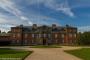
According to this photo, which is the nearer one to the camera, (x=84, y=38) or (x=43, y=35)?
(x=84, y=38)

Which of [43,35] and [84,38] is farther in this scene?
[43,35]

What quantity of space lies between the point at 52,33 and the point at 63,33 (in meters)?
4.11

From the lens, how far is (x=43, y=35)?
93.7 meters

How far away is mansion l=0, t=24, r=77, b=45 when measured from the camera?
9250 cm

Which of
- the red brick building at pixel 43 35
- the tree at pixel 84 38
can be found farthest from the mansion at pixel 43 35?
the tree at pixel 84 38

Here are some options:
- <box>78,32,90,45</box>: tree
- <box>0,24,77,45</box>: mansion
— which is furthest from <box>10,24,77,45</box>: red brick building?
<box>78,32,90,45</box>: tree

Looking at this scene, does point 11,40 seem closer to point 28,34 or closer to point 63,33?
point 28,34

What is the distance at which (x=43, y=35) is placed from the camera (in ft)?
307

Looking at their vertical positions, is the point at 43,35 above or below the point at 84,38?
above

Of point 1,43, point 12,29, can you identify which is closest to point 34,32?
point 12,29

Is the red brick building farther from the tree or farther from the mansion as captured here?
the tree

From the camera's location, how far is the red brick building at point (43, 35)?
92.6 meters

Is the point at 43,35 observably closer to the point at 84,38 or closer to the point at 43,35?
the point at 43,35

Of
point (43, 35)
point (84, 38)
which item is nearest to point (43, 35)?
point (43, 35)
